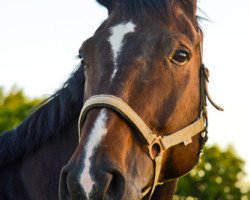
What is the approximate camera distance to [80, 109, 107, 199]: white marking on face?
11.6 ft

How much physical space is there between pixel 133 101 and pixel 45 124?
1075mm

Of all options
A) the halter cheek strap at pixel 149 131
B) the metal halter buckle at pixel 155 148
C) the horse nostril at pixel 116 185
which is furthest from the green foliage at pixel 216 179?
the horse nostril at pixel 116 185

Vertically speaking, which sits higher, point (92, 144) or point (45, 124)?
point (92, 144)

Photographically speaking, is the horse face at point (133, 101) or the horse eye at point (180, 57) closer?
the horse face at point (133, 101)

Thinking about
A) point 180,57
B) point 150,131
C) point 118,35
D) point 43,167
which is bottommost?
point 43,167

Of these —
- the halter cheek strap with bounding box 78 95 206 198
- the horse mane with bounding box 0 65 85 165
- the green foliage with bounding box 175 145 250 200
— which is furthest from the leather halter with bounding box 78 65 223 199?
the green foliage with bounding box 175 145 250 200

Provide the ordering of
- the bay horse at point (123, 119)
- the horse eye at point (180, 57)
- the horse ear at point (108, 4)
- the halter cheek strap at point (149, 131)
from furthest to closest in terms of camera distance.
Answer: the horse ear at point (108, 4) < the horse eye at point (180, 57) < the halter cheek strap at point (149, 131) < the bay horse at point (123, 119)

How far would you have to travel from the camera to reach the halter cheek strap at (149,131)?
3.90 m

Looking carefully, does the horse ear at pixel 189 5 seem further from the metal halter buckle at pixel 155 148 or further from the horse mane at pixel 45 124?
the metal halter buckle at pixel 155 148

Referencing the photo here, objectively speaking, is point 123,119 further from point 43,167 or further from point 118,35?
point 43,167

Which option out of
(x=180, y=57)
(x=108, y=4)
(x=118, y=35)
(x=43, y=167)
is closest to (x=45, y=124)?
(x=43, y=167)

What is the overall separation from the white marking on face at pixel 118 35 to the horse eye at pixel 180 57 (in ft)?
1.23

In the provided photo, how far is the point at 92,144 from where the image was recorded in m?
3.72

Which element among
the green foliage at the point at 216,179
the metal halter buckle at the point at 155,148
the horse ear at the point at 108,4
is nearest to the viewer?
the metal halter buckle at the point at 155,148
